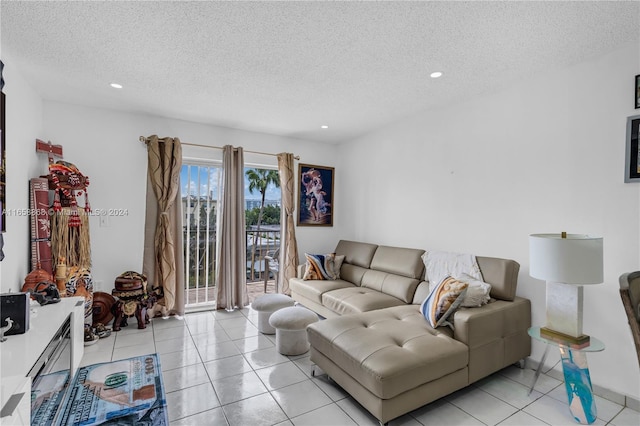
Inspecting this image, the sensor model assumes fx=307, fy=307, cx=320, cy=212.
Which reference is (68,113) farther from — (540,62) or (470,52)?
(540,62)

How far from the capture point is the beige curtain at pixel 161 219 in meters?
3.70

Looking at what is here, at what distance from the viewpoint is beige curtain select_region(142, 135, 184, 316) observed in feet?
12.1

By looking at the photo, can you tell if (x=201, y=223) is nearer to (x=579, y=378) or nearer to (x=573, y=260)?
(x=573, y=260)

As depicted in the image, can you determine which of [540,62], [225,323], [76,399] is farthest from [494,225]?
[76,399]

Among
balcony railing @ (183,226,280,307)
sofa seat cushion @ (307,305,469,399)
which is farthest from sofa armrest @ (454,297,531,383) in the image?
balcony railing @ (183,226,280,307)

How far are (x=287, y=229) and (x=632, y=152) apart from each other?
3.70 meters

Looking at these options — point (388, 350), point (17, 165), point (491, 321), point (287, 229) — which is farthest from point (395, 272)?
point (17, 165)

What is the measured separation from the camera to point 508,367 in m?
2.63

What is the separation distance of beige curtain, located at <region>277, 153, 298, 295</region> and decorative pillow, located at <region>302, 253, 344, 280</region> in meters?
0.42

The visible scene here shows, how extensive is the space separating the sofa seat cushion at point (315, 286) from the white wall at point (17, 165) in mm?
2717

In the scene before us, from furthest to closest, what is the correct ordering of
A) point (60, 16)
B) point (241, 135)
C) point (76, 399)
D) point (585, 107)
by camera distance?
point (241, 135)
point (585, 107)
point (76, 399)
point (60, 16)

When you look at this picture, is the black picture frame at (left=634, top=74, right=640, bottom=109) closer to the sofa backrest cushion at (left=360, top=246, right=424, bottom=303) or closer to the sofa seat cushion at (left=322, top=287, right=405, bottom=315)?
the sofa backrest cushion at (left=360, top=246, right=424, bottom=303)

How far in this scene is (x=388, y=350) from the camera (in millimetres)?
1971

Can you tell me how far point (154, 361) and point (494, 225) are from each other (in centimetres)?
332
